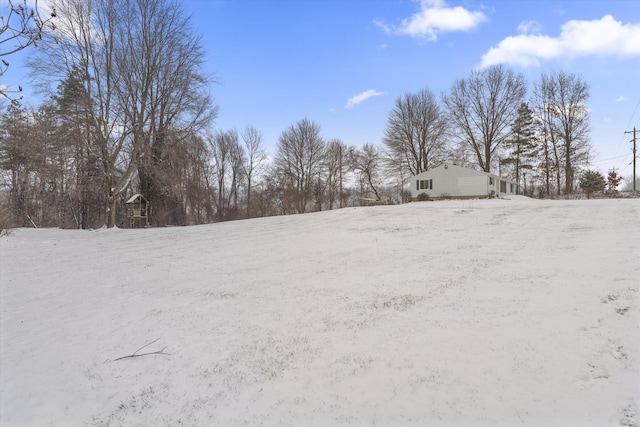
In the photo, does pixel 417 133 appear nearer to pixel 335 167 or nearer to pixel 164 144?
pixel 335 167

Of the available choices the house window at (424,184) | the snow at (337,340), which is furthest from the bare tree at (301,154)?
the snow at (337,340)

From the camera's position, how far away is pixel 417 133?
41781 millimetres

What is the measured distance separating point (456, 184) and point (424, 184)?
3431mm

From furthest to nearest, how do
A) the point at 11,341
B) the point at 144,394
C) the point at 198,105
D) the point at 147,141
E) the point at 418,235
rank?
the point at 198,105 → the point at 147,141 → the point at 418,235 → the point at 11,341 → the point at 144,394

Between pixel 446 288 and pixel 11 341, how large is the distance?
647 centimetres

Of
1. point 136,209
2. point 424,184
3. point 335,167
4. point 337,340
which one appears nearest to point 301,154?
point 335,167

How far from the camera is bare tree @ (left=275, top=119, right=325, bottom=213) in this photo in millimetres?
42094

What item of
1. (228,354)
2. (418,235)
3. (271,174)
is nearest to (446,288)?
(228,354)

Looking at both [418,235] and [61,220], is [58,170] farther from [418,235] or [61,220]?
[418,235]

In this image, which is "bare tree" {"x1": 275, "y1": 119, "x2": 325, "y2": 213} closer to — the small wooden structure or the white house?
the white house

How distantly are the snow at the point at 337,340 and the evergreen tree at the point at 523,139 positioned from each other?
33.2 meters

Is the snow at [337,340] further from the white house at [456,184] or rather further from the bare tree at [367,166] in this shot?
the bare tree at [367,166]

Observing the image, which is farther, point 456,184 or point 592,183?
point 456,184

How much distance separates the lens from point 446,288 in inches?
221
